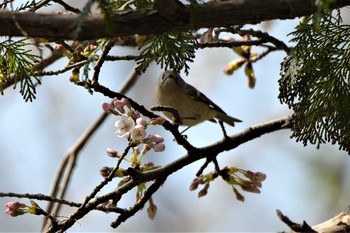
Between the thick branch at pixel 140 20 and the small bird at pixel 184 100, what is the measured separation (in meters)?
1.45

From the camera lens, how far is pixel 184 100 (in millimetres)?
2668

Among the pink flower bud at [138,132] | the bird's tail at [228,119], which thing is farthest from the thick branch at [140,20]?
the bird's tail at [228,119]

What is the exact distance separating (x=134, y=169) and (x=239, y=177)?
409mm

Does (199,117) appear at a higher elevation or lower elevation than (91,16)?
lower

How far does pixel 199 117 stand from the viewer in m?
2.59

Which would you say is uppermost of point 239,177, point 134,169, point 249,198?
point 134,169

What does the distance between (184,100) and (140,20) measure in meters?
1.61

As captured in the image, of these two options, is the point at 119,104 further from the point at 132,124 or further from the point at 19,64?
the point at 19,64

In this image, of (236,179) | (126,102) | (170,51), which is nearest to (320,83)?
(170,51)

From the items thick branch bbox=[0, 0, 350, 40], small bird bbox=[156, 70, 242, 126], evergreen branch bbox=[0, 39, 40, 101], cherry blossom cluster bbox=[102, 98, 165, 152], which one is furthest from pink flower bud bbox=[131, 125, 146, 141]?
small bird bbox=[156, 70, 242, 126]

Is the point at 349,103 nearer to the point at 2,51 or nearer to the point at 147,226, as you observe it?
the point at 2,51

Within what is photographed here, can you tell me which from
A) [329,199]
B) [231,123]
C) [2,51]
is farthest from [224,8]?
[329,199]

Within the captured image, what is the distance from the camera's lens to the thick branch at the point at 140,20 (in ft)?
3.39

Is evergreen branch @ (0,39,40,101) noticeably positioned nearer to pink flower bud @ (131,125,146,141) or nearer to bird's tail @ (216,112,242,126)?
pink flower bud @ (131,125,146,141)
